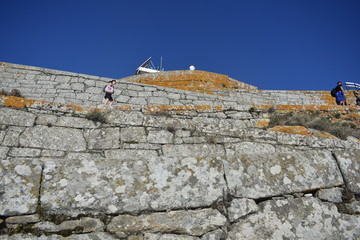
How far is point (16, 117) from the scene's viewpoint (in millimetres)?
3154

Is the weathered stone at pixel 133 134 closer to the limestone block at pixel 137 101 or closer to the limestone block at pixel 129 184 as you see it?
the limestone block at pixel 129 184

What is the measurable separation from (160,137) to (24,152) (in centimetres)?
182

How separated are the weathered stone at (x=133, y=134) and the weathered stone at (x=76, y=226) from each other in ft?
5.33

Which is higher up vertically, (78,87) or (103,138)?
(78,87)

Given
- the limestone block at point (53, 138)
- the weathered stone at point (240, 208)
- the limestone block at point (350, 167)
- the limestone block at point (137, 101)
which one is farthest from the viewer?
the limestone block at point (137, 101)

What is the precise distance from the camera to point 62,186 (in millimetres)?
1757

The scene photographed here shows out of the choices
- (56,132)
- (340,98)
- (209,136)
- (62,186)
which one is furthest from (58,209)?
(340,98)

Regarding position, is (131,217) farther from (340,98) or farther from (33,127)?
(340,98)

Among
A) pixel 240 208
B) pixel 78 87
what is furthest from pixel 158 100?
pixel 240 208

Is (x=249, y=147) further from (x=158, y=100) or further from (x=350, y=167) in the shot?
(x=158, y=100)

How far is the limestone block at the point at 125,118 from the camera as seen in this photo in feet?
11.1

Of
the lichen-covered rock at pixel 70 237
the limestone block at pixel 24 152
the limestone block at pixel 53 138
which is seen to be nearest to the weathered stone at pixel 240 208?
the lichen-covered rock at pixel 70 237

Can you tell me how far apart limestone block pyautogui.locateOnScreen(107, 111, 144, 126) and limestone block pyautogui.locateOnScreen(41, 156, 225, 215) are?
1.46m

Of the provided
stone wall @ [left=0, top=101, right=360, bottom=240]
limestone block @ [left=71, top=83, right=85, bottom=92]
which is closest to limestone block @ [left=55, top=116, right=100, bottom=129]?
stone wall @ [left=0, top=101, right=360, bottom=240]
